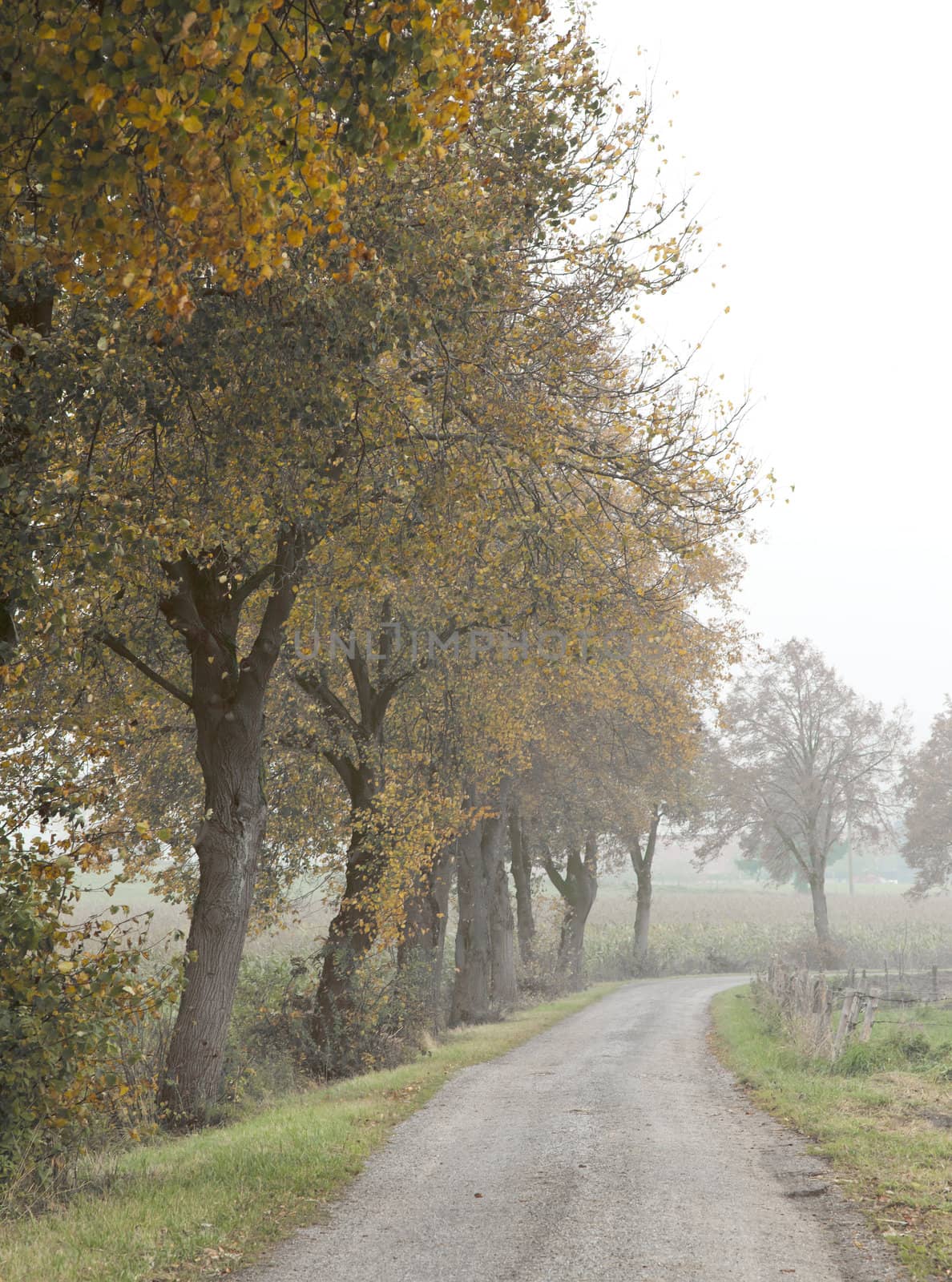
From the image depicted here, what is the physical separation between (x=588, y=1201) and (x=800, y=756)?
4528 cm

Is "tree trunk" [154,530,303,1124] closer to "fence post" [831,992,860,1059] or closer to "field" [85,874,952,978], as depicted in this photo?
"fence post" [831,992,860,1059]

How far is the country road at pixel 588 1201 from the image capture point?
6.72 meters

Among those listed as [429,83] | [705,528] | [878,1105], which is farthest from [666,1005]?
[429,83]

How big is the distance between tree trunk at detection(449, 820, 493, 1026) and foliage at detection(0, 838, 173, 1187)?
17.9 meters

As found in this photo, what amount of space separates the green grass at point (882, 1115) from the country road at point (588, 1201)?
0.29 metres

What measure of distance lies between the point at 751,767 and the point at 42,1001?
Result: 47.1 metres

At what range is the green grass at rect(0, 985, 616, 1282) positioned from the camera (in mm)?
6566

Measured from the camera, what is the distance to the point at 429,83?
546 centimetres

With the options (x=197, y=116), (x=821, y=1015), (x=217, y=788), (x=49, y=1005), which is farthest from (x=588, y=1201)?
(x=821, y=1015)

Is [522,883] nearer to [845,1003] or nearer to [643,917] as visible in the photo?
[643,917]

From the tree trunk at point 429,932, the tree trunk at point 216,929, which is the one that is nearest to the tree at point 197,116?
the tree trunk at point 216,929

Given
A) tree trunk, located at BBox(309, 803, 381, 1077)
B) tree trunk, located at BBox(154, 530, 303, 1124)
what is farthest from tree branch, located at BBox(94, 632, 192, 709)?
tree trunk, located at BBox(309, 803, 381, 1077)

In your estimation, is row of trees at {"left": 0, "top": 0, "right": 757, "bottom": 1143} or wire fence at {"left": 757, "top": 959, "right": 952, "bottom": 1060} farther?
wire fence at {"left": 757, "top": 959, "right": 952, "bottom": 1060}

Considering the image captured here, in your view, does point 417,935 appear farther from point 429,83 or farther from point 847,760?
point 847,760
